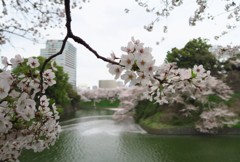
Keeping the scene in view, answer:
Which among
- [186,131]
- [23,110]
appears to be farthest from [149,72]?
[186,131]

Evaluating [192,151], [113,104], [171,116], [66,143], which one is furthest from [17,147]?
[113,104]

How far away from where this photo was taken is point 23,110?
1933 mm

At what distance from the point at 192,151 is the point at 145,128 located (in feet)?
20.2

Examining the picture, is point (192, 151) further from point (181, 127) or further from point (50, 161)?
point (50, 161)

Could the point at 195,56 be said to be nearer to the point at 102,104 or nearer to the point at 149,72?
the point at 149,72

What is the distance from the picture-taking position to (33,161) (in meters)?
9.02

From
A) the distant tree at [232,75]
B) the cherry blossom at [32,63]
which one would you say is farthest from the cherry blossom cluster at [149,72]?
the distant tree at [232,75]

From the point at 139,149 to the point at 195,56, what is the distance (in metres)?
14.1

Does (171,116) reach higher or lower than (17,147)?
lower

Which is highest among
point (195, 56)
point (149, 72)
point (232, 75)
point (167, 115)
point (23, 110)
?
point (195, 56)

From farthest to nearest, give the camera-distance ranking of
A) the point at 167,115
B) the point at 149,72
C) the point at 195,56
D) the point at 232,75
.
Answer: the point at 195,56 < the point at 232,75 < the point at 167,115 < the point at 149,72

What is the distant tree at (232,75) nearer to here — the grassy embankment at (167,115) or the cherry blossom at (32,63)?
the grassy embankment at (167,115)

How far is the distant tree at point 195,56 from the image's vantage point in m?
21.9

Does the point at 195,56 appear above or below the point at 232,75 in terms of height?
above
